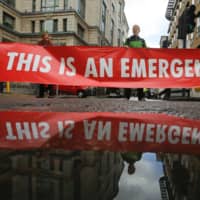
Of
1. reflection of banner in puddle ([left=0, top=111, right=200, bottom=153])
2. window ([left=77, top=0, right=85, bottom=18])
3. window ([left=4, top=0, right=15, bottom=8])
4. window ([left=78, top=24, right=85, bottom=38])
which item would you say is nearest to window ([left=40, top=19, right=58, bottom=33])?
window ([left=78, top=24, right=85, bottom=38])

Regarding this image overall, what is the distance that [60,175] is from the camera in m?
1.19

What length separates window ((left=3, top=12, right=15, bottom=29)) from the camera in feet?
111

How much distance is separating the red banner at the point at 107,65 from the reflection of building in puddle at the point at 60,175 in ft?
18.6

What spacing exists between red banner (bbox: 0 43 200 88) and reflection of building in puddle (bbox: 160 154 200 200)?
5679 mm

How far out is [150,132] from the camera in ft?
8.46

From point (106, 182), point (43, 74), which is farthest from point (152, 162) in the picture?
point (43, 74)

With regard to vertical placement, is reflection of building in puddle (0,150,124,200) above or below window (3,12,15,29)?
below

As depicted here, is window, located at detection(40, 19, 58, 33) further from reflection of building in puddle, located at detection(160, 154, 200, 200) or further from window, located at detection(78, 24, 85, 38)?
reflection of building in puddle, located at detection(160, 154, 200, 200)

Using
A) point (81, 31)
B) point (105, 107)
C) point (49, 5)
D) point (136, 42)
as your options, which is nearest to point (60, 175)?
point (105, 107)

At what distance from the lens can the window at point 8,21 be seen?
3371 cm

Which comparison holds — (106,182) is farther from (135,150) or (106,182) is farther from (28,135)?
(28,135)

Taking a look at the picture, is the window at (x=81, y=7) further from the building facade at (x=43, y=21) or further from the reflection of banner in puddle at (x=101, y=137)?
the reflection of banner in puddle at (x=101, y=137)

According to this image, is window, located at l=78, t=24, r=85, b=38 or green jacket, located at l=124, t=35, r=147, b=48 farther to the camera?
window, located at l=78, t=24, r=85, b=38

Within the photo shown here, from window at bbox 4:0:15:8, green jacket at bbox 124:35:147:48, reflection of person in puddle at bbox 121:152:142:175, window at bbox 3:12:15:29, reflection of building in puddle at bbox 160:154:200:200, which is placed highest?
window at bbox 4:0:15:8
